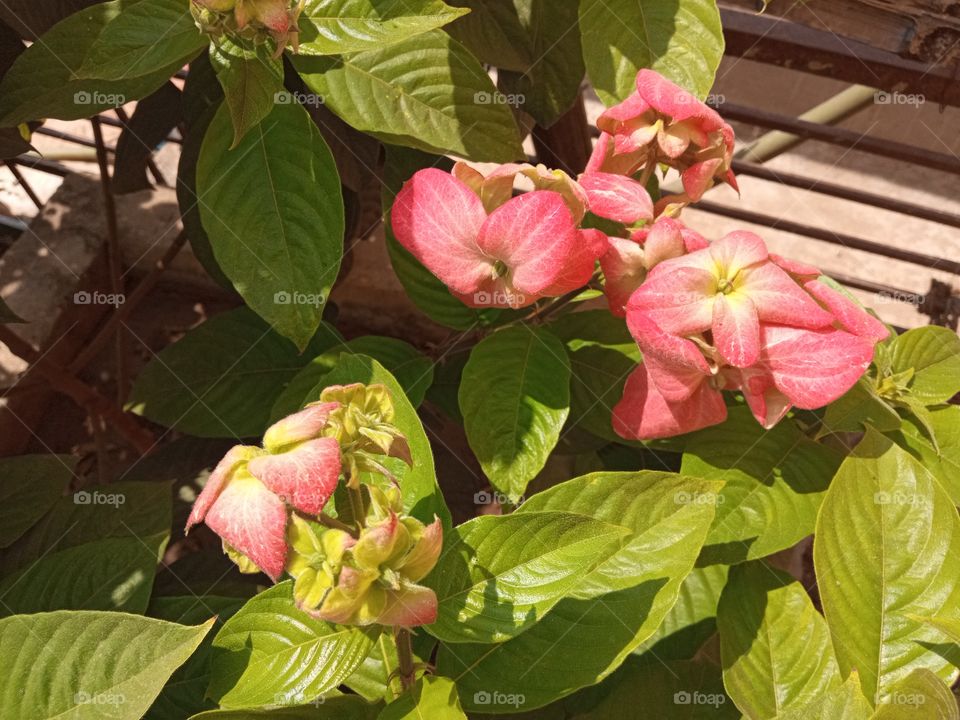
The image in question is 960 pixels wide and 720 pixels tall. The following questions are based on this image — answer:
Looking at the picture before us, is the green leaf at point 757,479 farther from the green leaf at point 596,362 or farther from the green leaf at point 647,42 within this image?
the green leaf at point 647,42

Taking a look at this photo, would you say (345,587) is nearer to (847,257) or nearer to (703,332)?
(703,332)

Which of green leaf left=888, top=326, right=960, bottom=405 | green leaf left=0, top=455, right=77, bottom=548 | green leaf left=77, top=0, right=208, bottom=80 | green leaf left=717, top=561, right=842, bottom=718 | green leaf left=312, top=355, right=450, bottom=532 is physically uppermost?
green leaf left=77, top=0, right=208, bottom=80

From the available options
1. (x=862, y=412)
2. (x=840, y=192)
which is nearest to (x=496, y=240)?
(x=862, y=412)

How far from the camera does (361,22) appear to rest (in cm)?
92

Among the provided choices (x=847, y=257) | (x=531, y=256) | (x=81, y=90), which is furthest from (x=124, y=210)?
(x=847, y=257)

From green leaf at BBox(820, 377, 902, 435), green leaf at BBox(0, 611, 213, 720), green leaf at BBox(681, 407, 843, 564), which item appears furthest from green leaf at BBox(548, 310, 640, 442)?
green leaf at BBox(0, 611, 213, 720)

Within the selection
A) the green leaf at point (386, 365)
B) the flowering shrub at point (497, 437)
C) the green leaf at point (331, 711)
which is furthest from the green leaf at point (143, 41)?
the green leaf at point (331, 711)

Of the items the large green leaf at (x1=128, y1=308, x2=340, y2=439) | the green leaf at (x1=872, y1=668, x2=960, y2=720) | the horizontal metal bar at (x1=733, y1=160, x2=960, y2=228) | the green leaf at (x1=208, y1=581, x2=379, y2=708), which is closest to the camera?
the green leaf at (x1=872, y1=668, x2=960, y2=720)

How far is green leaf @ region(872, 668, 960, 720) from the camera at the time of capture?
724 mm

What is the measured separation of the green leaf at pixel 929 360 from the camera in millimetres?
1108

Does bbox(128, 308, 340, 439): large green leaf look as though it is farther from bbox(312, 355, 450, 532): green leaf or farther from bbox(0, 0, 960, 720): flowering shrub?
bbox(312, 355, 450, 532): green leaf

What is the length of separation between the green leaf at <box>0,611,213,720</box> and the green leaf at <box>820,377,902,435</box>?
0.68m

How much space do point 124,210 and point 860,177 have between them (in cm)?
243

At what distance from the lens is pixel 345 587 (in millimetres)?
612
